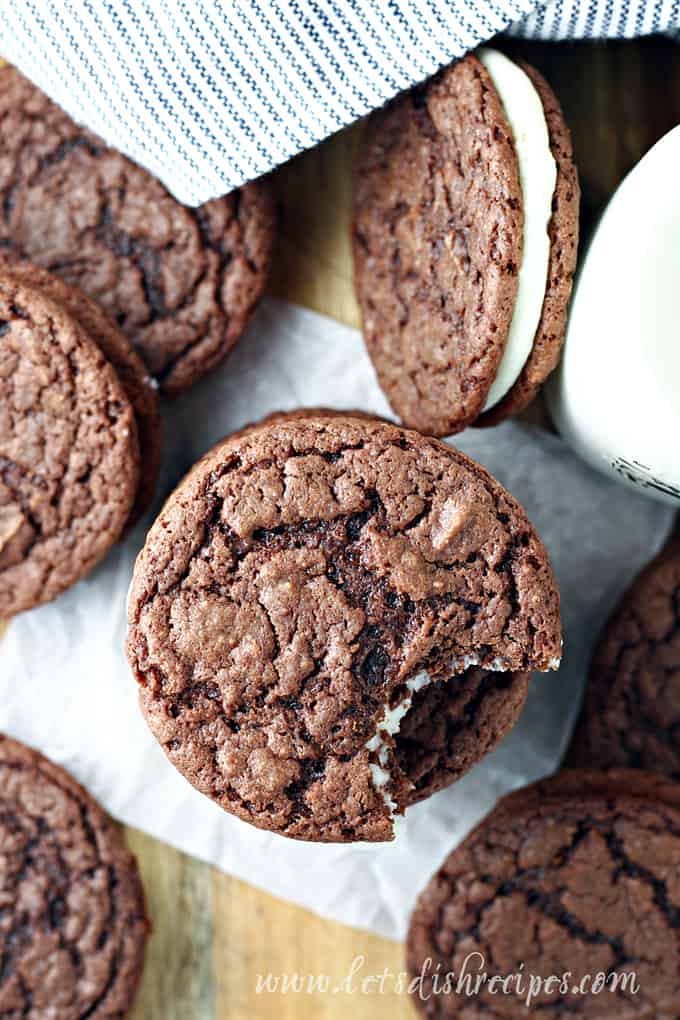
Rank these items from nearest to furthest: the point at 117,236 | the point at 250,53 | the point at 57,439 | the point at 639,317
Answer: the point at 639,317 < the point at 250,53 < the point at 57,439 < the point at 117,236

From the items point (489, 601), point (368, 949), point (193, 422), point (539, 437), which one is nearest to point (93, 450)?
point (193, 422)

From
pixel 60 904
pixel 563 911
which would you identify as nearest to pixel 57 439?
pixel 60 904

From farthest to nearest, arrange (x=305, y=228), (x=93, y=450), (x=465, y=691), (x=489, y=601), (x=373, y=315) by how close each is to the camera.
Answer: (x=305, y=228) → (x=373, y=315) → (x=93, y=450) → (x=465, y=691) → (x=489, y=601)

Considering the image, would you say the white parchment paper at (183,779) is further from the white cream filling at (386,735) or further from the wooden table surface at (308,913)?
the white cream filling at (386,735)

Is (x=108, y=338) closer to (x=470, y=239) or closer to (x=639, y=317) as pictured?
(x=470, y=239)

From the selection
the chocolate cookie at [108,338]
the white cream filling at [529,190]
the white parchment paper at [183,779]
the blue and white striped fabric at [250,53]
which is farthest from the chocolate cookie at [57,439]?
the white cream filling at [529,190]

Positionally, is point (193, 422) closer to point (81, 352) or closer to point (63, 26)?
point (81, 352)
